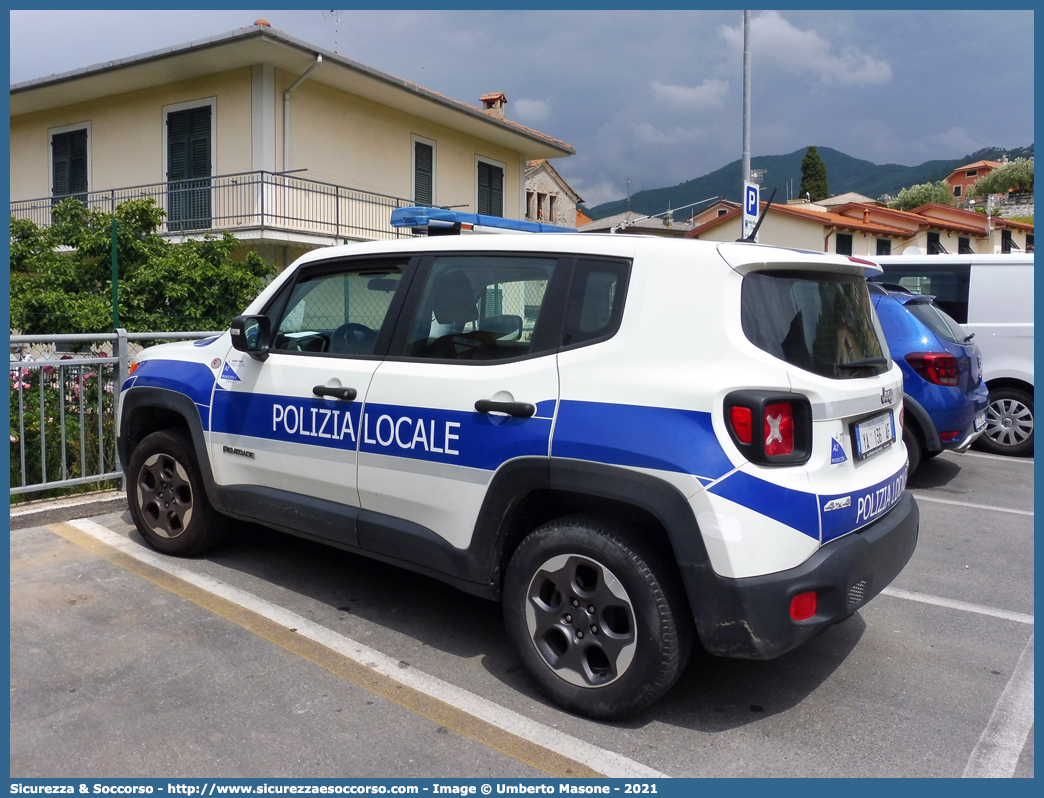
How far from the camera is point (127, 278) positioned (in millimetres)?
9695

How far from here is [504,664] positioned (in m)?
3.76

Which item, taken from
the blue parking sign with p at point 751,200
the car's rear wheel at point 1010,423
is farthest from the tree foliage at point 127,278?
the car's rear wheel at point 1010,423

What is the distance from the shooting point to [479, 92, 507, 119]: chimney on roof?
2672 cm

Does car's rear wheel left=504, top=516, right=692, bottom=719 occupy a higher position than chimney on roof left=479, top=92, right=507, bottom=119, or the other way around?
chimney on roof left=479, top=92, right=507, bottom=119

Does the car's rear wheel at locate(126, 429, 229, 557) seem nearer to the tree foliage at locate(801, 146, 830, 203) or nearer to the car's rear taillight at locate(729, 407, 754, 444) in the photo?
the car's rear taillight at locate(729, 407, 754, 444)

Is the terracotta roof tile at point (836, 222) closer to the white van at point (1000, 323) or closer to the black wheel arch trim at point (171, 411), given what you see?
the white van at point (1000, 323)

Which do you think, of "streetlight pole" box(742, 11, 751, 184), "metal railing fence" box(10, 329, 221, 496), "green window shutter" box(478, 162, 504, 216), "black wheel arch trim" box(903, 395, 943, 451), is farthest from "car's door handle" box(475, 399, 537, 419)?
"green window shutter" box(478, 162, 504, 216)

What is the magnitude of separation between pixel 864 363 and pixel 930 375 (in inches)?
163

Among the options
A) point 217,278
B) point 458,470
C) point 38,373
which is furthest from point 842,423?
point 217,278

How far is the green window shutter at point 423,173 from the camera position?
19406 mm

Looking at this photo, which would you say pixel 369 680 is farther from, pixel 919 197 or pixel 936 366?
pixel 919 197

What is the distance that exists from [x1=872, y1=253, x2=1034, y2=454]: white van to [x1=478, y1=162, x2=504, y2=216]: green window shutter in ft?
44.6

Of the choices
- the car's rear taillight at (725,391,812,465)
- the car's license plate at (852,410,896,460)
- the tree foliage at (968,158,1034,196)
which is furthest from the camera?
the tree foliage at (968,158,1034,196)

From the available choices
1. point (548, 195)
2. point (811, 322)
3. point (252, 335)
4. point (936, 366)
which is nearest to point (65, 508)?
point (252, 335)
